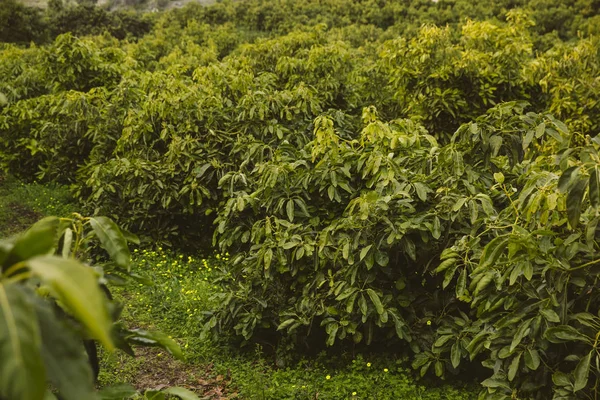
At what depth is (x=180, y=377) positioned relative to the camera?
3889 mm

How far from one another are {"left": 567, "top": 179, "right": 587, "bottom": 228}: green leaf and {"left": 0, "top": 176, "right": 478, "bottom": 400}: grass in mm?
1875

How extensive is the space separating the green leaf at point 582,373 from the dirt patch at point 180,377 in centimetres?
222

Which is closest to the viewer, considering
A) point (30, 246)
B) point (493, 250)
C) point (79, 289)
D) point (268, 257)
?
point (79, 289)

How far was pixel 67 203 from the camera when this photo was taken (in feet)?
24.7

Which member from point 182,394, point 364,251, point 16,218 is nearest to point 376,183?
point 364,251

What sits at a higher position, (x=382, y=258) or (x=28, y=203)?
(x=382, y=258)

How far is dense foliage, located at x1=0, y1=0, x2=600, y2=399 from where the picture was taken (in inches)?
101

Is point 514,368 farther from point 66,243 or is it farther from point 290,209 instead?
point 66,243

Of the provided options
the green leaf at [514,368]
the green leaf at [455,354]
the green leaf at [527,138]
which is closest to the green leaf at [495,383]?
the green leaf at [514,368]

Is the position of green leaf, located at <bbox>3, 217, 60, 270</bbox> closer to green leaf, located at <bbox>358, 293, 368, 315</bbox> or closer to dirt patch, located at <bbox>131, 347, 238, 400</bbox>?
green leaf, located at <bbox>358, 293, 368, 315</bbox>

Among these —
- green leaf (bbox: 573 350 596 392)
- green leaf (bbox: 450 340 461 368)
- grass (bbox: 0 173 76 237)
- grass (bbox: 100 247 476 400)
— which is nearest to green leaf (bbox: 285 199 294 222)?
grass (bbox: 100 247 476 400)

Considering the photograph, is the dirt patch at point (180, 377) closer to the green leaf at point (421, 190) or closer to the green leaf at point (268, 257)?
the green leaf at point (268, 257)

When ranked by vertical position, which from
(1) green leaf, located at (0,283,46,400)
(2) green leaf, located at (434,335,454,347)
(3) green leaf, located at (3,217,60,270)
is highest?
(3) green leaf, located at (3,217,60,270)

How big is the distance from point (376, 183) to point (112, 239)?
2.58 metres
